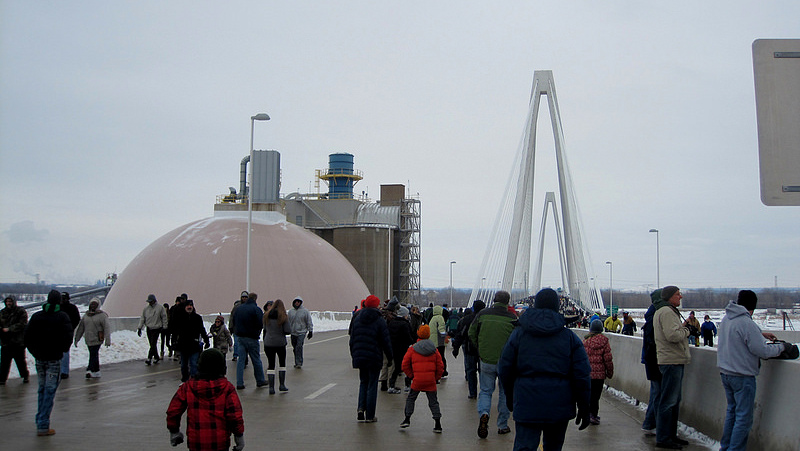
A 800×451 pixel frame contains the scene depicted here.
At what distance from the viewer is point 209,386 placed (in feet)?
18.7

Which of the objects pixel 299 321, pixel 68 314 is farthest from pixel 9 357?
pixel 299 321

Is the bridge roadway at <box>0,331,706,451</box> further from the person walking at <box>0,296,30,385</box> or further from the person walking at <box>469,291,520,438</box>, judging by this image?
the person walking at <box>0,296,30,385</box>

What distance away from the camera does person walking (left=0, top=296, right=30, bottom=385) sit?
46.9ft

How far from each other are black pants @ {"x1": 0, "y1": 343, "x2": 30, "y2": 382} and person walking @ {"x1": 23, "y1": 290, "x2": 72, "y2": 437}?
514 centimetres

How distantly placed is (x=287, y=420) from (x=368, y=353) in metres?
1.54

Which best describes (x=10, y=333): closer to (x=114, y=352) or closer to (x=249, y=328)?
(x=249, y=328)

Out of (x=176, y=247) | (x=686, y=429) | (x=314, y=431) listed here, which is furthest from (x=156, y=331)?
(x=176, y=247)

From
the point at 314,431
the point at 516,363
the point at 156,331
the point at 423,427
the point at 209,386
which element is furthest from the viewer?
the point at 156,331

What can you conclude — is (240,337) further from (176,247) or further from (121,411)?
(176,247)

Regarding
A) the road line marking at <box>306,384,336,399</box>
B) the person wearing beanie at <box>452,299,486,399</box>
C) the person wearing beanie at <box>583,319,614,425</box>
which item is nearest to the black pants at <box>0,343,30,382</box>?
the road line marking at <box>306,384,336,399</box>

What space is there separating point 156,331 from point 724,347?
1577 centimetres

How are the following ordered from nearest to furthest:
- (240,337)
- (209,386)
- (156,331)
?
(209,386) → (240,337) → (156,331)

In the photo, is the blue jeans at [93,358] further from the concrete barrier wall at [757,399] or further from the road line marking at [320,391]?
the concrete barrier wall at [757,399]

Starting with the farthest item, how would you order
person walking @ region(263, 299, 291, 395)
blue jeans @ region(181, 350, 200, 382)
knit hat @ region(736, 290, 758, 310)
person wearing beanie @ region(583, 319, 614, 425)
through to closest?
blue jeans @ region(181, 350, 200, 382)
person walking @ region(263, 299, 291, 395)
person wearing beanie @ region(583, 319, 614, 425)
knit hat @ region(736, 290, 758, 310)
